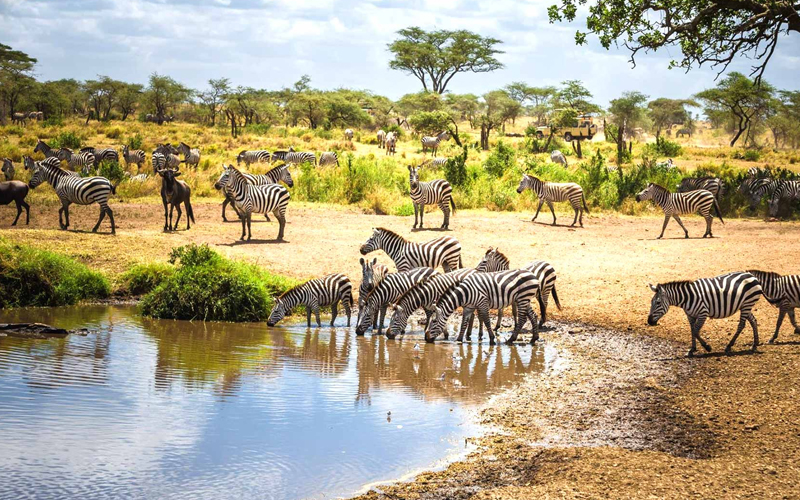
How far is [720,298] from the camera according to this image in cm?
959

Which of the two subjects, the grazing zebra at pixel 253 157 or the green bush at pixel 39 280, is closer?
the green bush at pixel 39 280

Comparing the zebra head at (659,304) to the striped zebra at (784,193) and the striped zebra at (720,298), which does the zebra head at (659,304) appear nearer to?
the striped zebra at (720,298)

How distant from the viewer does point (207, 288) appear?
12289 millimetres

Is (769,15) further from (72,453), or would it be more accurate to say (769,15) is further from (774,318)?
(72,453)

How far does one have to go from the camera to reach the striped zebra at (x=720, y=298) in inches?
376

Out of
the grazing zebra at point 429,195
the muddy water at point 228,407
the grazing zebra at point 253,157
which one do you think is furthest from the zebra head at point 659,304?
the grazing zebra at point 253,157

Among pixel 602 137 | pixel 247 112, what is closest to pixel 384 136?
pixel 247 112

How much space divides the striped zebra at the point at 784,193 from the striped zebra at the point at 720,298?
48.6 ft

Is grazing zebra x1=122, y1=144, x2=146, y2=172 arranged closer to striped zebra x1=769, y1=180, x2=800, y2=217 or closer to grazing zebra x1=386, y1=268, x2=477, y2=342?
grazing zebra x1=386, y1=268, x2=477, y2=342

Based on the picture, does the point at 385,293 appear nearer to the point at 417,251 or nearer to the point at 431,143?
the point at 417,251

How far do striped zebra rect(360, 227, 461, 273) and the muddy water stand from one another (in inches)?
75.0

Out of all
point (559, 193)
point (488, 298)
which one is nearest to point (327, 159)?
point (559, 193)

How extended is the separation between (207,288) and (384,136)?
33.8 m

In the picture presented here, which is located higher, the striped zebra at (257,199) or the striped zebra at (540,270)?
the striped zebra at (257,199)
